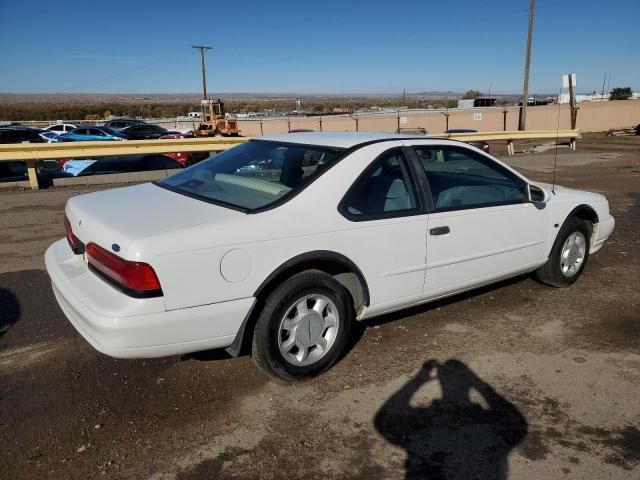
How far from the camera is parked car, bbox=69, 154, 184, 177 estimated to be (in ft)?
39.7

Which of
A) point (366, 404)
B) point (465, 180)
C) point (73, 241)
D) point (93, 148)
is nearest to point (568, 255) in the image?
point (465, 180)

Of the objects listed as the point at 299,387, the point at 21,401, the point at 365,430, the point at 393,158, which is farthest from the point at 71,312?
the point at 393,158

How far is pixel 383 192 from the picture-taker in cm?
363

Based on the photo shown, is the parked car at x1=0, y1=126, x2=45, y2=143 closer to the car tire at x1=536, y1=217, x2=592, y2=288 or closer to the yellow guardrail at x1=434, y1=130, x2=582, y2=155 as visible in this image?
the yellow guardrail at x1=434, y1=130, x2=582, y2=155

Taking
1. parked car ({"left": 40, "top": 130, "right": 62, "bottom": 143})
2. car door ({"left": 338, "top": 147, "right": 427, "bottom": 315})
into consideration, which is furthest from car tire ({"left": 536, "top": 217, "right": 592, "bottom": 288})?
parked car ({"left": 40, "top": 130, "right": 62, "bottom": 143})

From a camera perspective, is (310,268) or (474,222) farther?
(474,222)

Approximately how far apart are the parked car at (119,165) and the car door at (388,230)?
32.4ft

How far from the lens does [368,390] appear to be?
→ 330 cm

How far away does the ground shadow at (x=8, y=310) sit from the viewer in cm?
423

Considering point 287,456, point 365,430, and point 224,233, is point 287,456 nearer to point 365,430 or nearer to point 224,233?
point 365,430

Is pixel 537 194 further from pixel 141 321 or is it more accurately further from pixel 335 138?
pixel 141 321

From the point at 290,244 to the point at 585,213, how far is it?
344cm

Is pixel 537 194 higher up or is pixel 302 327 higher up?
pixel 537 194

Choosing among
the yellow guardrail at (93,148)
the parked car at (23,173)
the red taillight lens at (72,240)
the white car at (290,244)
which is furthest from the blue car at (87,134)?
the white car at (290,244)
